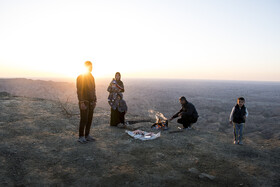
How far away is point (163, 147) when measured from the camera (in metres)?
4.98

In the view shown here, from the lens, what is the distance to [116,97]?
6.76 m

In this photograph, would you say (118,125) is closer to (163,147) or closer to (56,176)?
(163,147)

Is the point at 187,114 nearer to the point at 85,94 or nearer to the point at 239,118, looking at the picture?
the point at 239,118

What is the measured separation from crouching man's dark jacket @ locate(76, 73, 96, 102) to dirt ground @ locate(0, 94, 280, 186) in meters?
1.22

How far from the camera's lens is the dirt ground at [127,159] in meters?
3.32

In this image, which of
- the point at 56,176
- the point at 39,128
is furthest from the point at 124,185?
the point at 39,128

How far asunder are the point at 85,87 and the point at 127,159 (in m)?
2.01

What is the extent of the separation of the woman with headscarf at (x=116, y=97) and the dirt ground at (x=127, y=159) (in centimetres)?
59

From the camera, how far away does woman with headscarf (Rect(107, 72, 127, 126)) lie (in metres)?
6.58

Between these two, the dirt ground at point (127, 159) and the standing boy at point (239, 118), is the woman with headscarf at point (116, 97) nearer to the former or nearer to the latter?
the dirt ground at point (127, 159)

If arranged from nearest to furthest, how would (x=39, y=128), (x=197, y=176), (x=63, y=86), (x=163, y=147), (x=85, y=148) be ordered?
(x=197, y=176) < (x=85, y=148) < (x=163, y=147) < (x=39, y=128) < (x=63, y=86)

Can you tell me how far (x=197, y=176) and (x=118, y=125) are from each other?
3.83m

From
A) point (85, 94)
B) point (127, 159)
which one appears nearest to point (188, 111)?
point (127, 159)

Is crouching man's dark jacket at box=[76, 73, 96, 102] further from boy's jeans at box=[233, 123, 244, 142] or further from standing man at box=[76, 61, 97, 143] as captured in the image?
boy's jeans at box=[233, 123, 244, 142]
